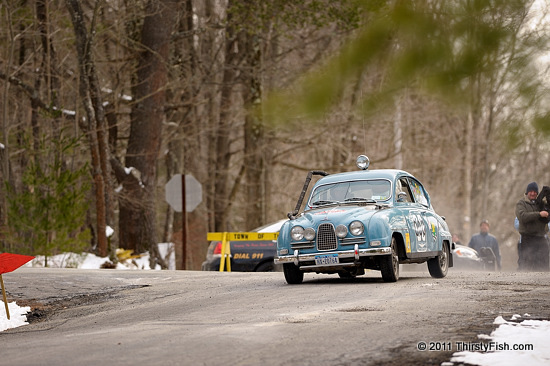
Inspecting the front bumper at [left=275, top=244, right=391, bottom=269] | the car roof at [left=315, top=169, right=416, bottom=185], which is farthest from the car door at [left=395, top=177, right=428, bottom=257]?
the front bumper at [left=275, top=244, right=391, bottom=269]

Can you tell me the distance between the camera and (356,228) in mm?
12562

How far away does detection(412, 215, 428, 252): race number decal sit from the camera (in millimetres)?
13703

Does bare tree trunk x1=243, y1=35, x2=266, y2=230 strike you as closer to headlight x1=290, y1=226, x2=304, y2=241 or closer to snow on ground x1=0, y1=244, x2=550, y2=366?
headlight x1=290, y1=226, x2=304, y2=241

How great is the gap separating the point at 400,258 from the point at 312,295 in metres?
2.55

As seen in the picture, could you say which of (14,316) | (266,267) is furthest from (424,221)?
(14,316)

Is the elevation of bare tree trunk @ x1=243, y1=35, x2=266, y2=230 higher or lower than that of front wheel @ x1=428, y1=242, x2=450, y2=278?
higher

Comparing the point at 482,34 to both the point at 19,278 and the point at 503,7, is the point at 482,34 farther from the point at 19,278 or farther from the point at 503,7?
the point at 19,278

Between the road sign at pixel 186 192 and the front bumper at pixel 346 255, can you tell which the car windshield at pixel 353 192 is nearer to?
the front bumper at pixel 346 255

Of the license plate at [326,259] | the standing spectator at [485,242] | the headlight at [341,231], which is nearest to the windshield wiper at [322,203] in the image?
the headlight at [341,231]

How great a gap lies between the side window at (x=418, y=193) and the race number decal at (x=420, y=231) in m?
0.77

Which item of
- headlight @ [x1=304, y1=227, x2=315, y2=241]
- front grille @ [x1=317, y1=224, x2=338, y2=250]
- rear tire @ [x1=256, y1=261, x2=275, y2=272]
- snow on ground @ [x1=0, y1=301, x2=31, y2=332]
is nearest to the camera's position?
snow on ground @ [x1=0, y1=301, x2=31, y2=332]

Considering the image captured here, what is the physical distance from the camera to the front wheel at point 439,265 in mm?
14734

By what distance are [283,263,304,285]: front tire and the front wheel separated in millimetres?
2462

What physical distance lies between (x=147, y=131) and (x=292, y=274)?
16.3 m
